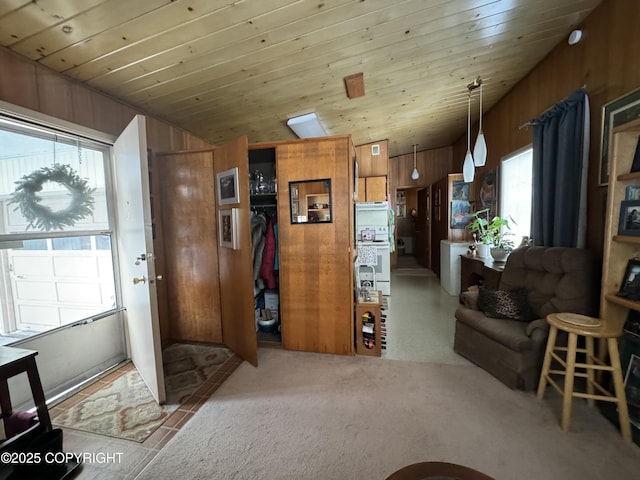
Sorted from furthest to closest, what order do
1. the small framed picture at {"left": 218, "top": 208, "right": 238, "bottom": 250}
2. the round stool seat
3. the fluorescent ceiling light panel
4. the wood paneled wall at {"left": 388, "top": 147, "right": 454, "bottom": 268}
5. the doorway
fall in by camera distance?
the doorway → the wood paneled wall at {"left": 388, "top": 147, "right": 454, "bottom": 268} → the fluorescent ceiling light panel → the small framed picture at {"left": 218, "top": 208, "right": 238, "bottom": 250} → the round stool seat

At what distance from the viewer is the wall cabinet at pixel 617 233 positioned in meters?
1.55

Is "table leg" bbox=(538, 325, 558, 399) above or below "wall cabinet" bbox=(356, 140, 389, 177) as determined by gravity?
below

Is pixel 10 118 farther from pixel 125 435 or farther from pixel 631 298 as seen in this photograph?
pixel 631 298

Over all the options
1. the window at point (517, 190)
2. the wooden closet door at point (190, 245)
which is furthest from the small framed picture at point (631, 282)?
the wooden closet door at point (190, 245)

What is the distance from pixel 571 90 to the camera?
7.52 ft

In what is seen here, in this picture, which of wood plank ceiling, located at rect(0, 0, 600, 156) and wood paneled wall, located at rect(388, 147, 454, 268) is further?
wood paneled wall, located at rect(388, 147, 454, 268)

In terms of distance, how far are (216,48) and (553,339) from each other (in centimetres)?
303

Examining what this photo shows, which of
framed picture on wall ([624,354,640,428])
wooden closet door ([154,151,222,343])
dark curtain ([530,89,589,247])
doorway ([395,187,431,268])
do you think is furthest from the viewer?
doorway ([395,187,431,268])

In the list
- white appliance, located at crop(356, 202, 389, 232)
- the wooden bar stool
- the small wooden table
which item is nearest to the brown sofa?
the wooden bar stool

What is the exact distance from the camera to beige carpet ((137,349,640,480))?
4.37 ft

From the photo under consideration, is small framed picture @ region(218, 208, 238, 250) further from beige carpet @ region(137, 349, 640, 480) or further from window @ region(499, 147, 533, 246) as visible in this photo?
window @ region(499, 147, 533, 246)

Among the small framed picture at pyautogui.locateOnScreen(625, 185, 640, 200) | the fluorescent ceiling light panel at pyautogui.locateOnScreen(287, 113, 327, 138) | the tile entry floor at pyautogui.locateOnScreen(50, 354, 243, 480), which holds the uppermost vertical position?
the fluorescent ceiling light panel at pyautogui.locateOnScreen(287, 113, 327, 138)

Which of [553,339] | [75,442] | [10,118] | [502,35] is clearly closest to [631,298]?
[553,339]

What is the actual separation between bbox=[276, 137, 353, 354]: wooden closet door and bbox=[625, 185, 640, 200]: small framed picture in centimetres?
178
